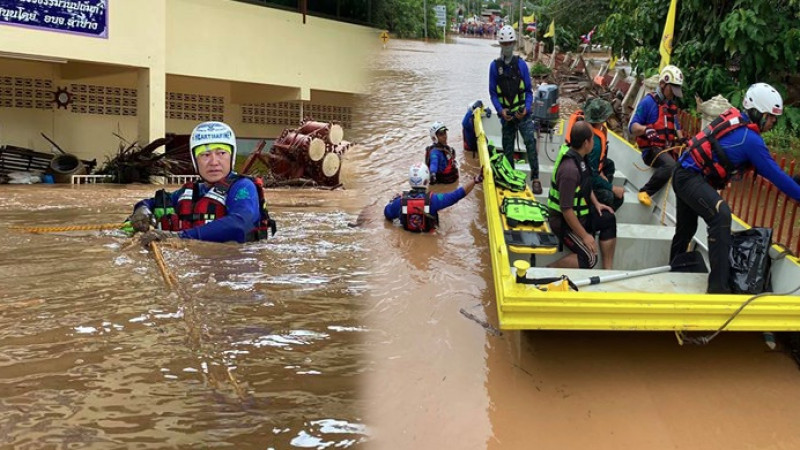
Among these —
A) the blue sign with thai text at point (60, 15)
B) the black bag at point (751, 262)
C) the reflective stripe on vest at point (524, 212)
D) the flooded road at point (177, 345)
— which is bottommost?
the flooded road at point (177, 345)

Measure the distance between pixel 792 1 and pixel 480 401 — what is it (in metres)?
7.21

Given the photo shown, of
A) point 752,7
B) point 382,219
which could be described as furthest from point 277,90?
point 752,7

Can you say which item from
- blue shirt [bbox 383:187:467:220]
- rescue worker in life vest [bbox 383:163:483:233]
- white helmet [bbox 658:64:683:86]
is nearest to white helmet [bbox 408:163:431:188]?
rescue worker in life vest [bbox 383:163:483:233]

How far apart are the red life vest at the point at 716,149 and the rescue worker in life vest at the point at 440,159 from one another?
4425mm

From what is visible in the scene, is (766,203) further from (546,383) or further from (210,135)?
(210,135)

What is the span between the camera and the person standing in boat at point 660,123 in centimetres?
724

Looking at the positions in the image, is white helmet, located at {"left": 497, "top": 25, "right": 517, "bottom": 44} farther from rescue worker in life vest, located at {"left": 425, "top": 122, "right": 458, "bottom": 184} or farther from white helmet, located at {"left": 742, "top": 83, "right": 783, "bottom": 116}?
white helmet, located at {"left": 742, "top": 83, "right": 783, "bottom": 116}

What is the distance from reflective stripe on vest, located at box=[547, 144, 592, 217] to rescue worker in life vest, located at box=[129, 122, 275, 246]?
223 cm

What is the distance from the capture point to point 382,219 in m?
7.84

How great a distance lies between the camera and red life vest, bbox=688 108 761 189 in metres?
4.57

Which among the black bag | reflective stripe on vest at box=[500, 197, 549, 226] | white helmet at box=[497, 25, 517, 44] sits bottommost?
the black bag

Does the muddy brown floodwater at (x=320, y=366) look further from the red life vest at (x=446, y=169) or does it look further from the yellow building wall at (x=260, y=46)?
the yellow building wall at (x=260, y=46)

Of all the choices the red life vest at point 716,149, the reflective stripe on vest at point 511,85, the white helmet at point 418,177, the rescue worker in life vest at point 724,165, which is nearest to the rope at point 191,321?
the white helmet at point 418,177

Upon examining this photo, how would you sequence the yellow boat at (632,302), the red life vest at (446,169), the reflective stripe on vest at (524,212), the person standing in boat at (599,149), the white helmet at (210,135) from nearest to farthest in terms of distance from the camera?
the yellow boat at (632,302), the white helmet at (210,135), the reflective stripe on vest at (524,212), the person standing in boat at (599,149), the red life vest at (446,169)
